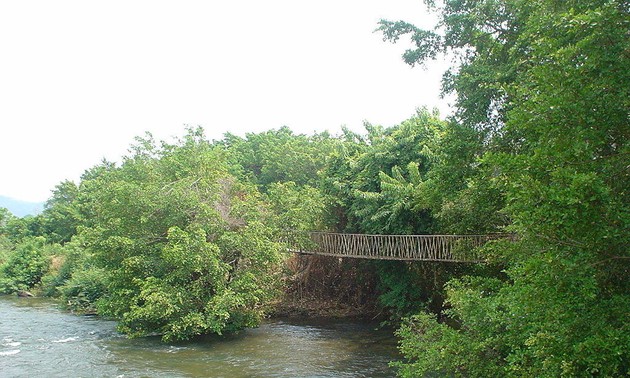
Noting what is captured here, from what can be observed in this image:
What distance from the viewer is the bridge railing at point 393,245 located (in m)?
13.6

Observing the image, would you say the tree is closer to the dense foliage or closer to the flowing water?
the dense foliage

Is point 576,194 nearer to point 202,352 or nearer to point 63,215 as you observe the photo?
point 202,352

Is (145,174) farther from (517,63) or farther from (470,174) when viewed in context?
(517,63)

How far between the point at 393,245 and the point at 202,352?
5985mm

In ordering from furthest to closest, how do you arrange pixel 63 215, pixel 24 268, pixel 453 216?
1. pixel 63 215
2. pixel 24 268
3. pixel 453 216

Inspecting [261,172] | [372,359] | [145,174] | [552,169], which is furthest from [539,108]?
[261,172]

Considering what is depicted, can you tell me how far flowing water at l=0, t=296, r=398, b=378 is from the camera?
12250mm

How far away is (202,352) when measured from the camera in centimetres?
1404

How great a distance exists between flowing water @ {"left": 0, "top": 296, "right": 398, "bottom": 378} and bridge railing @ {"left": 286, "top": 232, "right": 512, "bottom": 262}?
241cm

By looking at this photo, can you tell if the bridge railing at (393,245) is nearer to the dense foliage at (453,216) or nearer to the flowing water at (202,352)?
the dense foliage at (453,216)

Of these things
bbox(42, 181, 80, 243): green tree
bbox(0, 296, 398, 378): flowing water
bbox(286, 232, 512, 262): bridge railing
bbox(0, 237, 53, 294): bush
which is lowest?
bbox(0, 296, 398, 378): flowing water

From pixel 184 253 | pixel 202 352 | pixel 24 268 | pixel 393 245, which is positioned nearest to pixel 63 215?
pixel 24 268

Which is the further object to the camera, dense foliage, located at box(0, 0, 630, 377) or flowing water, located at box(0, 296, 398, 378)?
flowing water, located at box(0, 296, 398, 378)

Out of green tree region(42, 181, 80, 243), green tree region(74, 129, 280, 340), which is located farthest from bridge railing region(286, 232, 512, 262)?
green tree region(42, 181, 80, 243)
